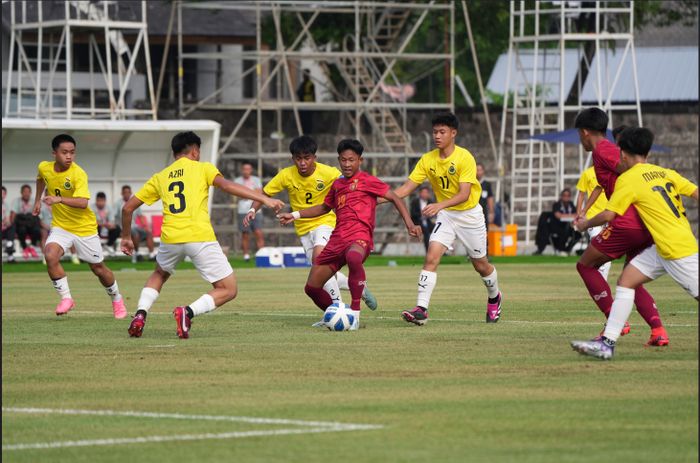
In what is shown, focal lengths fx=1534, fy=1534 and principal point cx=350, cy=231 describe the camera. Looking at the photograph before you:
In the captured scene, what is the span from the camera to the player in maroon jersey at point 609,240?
41.8ft

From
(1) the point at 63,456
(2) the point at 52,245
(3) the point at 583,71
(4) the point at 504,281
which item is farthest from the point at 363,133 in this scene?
(1) the point at 63,456

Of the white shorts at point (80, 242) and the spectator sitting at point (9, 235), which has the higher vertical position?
the white shorts at point (80, 242)

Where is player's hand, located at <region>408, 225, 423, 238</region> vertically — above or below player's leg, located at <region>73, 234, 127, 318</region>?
above

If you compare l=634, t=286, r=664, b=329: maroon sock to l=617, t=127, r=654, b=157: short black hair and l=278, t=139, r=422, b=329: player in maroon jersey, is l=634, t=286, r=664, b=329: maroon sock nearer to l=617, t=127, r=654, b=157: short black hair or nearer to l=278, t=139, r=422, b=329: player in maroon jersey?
l=617, t=127, r=654, b=157: short black hair

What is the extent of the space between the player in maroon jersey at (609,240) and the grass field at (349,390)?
1.14ft

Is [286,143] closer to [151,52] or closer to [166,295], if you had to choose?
[151,52]

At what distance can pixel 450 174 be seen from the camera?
643 inches

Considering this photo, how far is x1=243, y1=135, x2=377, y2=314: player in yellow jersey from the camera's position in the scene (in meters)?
16.7

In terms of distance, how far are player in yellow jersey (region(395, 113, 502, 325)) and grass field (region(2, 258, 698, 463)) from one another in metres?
0.57

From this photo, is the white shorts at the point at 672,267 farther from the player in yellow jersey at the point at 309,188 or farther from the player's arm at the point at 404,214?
the player in yellow jersey at the point at 309,188

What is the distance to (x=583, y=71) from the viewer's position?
51.8 m

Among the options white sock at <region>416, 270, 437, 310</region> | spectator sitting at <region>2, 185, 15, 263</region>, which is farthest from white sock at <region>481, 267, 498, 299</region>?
spectator sitting at <region>2, 185, 15, 263</region>

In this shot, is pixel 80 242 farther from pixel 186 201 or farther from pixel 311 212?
pixel 186 201

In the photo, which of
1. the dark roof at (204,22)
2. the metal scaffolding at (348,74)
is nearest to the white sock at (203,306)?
the metal scaffolding at (348,74)
